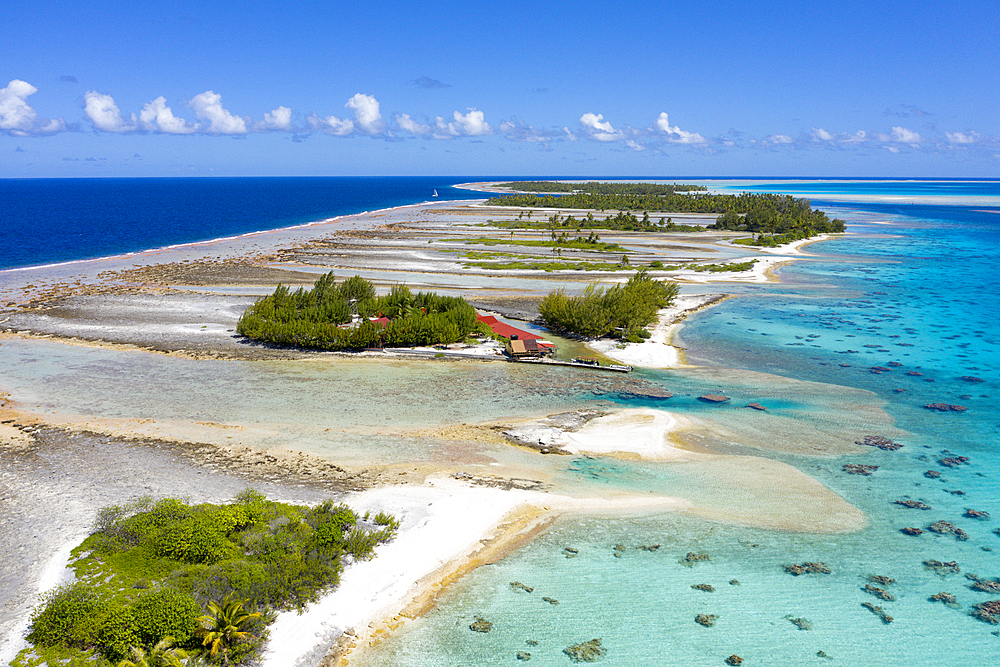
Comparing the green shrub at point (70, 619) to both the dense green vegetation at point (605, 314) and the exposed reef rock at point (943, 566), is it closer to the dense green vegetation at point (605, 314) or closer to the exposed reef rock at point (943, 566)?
the exposed reef rock at point (943, 566)

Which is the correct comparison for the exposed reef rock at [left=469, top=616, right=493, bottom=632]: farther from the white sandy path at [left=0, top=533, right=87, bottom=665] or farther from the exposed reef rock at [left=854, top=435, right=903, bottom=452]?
the exposed reef rock at [left=854, top=435, right=903, bottom=452]

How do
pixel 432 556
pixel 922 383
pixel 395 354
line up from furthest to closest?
pixel 395 354 → pixel 922 383 → pixel 432 556

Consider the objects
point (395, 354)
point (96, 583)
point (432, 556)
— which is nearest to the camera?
point (96, 583)

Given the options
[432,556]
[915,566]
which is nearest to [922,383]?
→ [915,566]

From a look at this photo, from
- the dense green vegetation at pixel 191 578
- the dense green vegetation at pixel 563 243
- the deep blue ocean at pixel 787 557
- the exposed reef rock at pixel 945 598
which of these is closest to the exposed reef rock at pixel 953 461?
the deep blue ocean at pixel 787 557

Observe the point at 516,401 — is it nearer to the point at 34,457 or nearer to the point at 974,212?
the point at 34,457

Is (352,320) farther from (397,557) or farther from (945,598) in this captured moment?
(945,598)

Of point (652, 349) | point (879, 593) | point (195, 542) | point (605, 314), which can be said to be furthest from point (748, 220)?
point (195, 542)
